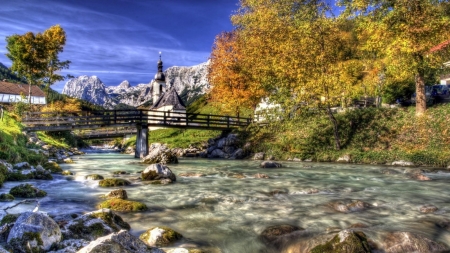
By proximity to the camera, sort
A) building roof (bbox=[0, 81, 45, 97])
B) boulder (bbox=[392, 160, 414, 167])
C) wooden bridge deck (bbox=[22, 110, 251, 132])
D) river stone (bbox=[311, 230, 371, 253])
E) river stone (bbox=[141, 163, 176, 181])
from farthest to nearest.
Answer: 1. building roof (bbox=[0, 81, 45, 97])
2. wooden bridge deck (bbox=[22, 110, 251, 132])
3. boulder (bbox=[392, 160, 414, 167])
4. river stone (bbox=[141, 163, 176, 181])
5. river stone (bbox=[311, 230, 371, 253])

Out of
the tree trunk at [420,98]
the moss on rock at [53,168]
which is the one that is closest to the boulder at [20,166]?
the moss on rock at [53,168]

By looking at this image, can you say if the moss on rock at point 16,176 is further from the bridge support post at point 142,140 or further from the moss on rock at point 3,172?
the bridge support post at point 142,140

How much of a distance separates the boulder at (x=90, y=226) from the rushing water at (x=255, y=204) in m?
1.02

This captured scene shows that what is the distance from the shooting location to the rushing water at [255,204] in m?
7.43

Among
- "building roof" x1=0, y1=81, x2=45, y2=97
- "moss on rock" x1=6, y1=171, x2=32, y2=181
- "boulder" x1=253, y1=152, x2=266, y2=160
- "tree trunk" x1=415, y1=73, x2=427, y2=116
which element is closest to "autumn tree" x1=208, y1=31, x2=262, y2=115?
"boulder" x1=253, y1=152, x2=266, y2=160

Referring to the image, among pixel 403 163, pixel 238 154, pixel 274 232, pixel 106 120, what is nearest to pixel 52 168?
pixel 106 120

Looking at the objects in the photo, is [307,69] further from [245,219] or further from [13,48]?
[13,48]

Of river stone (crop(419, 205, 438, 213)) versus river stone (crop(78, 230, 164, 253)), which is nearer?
river stone (crop(78, 230, 164, 253))

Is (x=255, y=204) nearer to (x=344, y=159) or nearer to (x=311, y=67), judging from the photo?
(x=344, y=159)

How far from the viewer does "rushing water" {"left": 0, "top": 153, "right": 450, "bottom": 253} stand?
293 inches

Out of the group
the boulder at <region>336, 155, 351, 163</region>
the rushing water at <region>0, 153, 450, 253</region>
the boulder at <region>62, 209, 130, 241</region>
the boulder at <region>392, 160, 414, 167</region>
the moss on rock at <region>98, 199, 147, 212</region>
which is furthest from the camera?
the boulder at <region>336, 155, 351, 163</region>

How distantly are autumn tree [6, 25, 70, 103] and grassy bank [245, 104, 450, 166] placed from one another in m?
35.7

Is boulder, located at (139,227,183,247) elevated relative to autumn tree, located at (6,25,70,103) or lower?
lower

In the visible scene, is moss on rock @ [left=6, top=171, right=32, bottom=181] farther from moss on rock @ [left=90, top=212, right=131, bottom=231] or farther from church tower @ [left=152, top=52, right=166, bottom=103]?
church tower @ [left=152, top=52, right=166, bottom=103]
